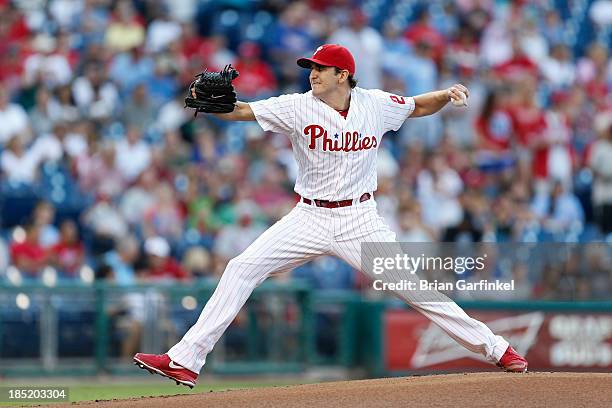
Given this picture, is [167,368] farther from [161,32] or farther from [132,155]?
[161,32]

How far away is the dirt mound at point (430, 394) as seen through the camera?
21.7ft

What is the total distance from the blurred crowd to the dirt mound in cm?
467

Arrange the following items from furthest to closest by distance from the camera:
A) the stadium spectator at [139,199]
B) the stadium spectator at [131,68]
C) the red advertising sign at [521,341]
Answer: the stadium spectator at [131,68]
the stadium spectator at [139,199]
the red advertising sign at [521,341]

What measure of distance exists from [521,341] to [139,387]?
3.62 m

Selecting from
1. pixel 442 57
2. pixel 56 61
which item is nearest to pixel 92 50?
pixel 56 61

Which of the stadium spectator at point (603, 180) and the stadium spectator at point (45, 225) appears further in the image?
the stadium spectator at point (603, 180)

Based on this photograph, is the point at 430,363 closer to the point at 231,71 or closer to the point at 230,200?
the point at 230,200

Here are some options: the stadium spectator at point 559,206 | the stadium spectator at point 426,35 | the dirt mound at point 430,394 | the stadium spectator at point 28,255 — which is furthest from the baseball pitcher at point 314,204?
the stadium spectator at point 426,35

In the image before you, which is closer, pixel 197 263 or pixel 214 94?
pixel 214 94

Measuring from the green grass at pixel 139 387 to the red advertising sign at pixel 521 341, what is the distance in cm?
112

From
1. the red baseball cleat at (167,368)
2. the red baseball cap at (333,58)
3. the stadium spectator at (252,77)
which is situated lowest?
the red baseball cleat at (167,368)

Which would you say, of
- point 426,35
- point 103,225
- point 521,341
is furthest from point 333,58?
point 426,35

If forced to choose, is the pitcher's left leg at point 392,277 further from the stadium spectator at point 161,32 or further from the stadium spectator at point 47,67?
the stadium spectator at point 161,32

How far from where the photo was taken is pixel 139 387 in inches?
415
